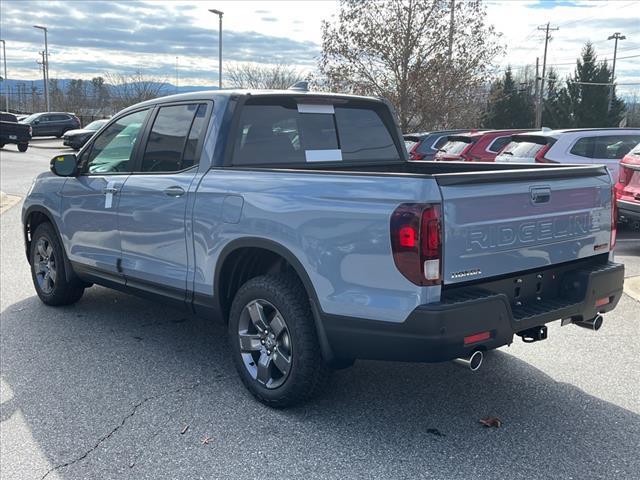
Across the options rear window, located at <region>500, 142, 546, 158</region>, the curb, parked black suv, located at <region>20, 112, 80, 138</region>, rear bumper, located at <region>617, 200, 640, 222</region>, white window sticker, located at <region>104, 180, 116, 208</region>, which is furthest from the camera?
parked black suv, located at <region>20, 112, 80, 138</region>

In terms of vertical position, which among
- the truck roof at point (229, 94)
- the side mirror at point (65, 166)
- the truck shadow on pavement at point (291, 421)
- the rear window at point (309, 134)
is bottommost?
the truck shadow on pavement at point (291, 421)

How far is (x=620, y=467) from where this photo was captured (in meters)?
3.38

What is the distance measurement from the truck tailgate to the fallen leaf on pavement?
0.92 metres

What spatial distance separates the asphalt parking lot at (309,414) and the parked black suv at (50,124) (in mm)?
40634

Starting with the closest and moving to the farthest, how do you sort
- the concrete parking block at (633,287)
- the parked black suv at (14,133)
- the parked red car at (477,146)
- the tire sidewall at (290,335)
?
the tire sidewall at (290,335)
the concrete parking block at (633,287)
the parked red car at (477,146)
the parked black suv at (14,133)

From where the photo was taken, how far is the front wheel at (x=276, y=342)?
12.5ft

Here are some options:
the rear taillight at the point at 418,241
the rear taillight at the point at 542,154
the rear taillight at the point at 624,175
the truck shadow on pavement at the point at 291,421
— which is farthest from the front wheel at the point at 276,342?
the rear taillight at the point at 542,154

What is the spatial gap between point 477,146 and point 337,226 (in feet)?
33.5

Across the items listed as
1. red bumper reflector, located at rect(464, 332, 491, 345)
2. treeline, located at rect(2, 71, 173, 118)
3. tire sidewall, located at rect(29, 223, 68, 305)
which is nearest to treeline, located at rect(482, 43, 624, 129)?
treeline, located at rect(2, 71, 173, 118)

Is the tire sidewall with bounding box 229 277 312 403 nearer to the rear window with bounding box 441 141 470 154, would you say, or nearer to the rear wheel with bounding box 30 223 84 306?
the rear wheel with bounding box 30 223 84 306

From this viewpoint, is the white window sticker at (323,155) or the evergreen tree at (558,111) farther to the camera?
the evergreen tree at (558,111)

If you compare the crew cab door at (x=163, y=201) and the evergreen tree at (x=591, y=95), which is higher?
the evergreen tree at (x=591, y=95)

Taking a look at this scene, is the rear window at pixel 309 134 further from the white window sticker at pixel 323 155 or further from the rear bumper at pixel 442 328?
the rear bumper at pixel 442 328

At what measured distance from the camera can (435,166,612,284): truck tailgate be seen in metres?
3.38
